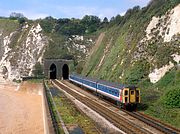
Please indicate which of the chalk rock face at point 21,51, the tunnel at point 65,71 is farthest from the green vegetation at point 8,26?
the tunnel at point 65,71

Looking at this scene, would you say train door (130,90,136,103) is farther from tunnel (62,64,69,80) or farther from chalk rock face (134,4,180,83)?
tunnel (62,64,69,80)

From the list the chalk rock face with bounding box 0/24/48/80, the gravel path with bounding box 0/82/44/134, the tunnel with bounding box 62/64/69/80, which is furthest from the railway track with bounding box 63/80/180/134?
the chalk rock face with bounding box 0/24/48/80

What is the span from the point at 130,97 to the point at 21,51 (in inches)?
3967

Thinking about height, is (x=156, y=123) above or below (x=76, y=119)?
above

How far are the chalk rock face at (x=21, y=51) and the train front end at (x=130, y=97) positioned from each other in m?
88.2

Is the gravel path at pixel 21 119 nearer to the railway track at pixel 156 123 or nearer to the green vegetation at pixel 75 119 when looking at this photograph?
the green vegetation at pixel 75 119

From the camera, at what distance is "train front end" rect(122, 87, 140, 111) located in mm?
36906

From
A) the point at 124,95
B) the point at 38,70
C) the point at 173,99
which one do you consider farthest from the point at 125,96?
the point at 38,70

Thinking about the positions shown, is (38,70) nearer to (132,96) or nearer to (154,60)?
(154,60)

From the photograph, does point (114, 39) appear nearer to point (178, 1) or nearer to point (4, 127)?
point (178, 1)

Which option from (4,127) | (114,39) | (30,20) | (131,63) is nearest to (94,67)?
(114,39)

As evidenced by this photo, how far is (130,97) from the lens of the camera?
37.0 meters

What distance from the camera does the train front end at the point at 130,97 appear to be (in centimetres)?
3691

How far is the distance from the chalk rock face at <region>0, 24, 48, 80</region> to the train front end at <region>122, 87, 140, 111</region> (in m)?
88.2
